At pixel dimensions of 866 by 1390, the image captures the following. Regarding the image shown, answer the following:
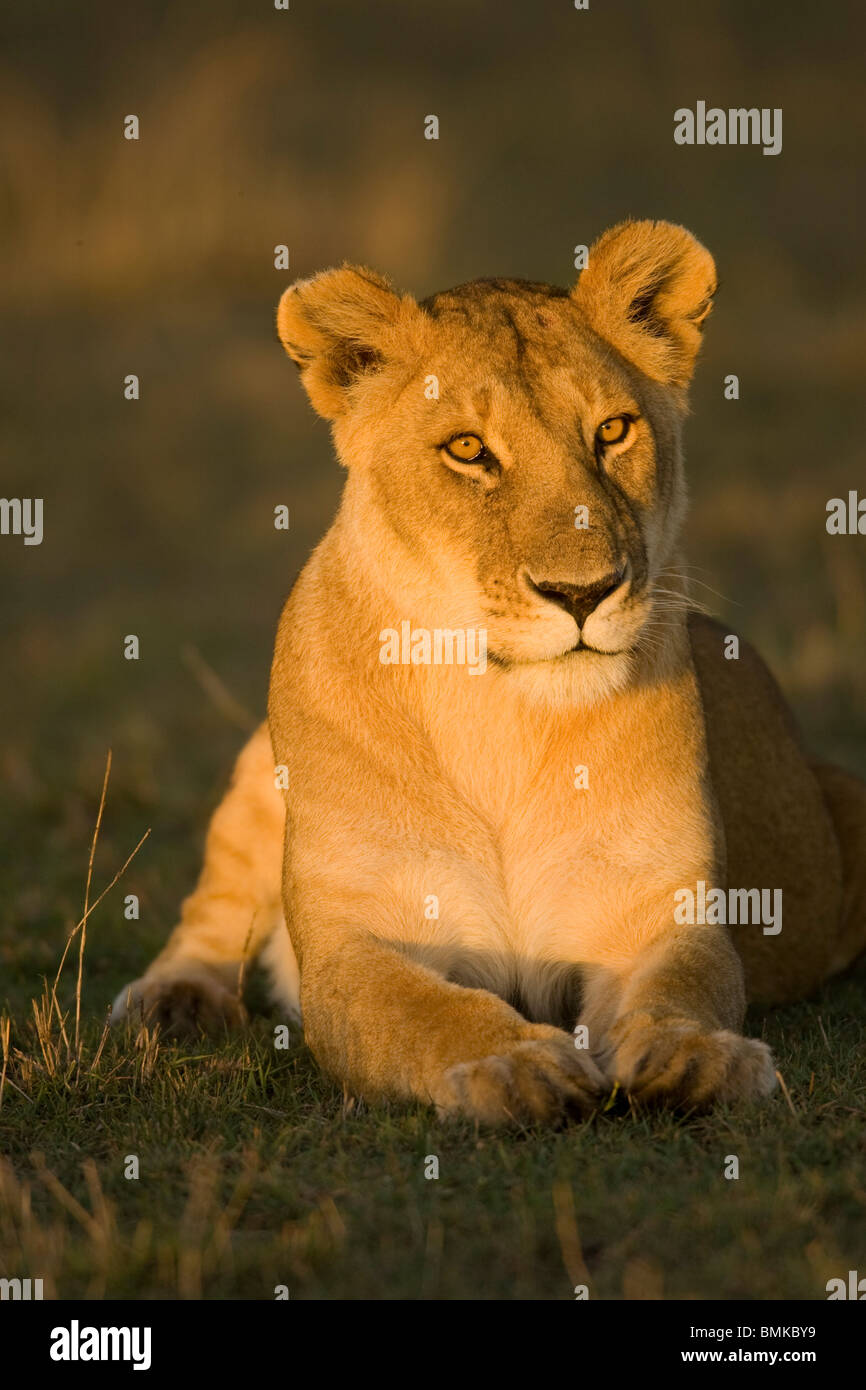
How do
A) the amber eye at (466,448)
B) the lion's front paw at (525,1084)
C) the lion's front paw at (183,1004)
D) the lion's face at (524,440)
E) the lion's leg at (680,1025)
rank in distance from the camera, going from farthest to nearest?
1. the lion's front paw at (183,1004)
2. the amber eye at (466,448)
3. the lion's face at (524,440)
4. the lion's leg at (680,1025)
5. the lion's front paw at (525,1084)

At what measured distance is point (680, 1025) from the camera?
13.3 feet

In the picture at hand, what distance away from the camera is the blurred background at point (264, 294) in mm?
10281

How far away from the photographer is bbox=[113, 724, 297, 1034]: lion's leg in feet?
18.6

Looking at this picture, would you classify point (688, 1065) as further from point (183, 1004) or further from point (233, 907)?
point (233, 907)

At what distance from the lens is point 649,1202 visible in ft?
11.3

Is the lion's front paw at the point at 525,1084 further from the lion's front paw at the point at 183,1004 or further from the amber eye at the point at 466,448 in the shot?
the lion's front paw at the point at 183,1004

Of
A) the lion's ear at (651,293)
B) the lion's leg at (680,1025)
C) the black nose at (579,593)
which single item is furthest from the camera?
the lion's ear at (651,293)

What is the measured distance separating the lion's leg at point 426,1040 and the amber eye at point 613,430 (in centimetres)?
126

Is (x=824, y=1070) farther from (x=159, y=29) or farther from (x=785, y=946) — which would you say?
(x=159, y=29)

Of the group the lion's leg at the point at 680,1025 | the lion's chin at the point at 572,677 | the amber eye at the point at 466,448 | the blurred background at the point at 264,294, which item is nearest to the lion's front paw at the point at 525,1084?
the lion's leg at the point at 680,1025

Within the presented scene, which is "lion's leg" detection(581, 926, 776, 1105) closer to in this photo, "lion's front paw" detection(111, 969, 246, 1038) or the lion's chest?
the lion's chest

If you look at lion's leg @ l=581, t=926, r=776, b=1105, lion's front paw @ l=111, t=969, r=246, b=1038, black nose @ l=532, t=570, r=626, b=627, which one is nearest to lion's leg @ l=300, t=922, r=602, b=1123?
lion's leg @ l=581, t=926, r=776, b=1105

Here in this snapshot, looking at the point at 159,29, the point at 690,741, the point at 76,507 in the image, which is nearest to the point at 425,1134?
the point at 690,741

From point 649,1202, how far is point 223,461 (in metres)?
14.6
